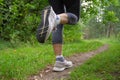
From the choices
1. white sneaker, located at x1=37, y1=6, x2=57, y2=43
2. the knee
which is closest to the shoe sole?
white sneaker, located at x1=37, y1=6, x2=57, y2=43

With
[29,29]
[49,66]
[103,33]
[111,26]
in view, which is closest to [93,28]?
[103,33]

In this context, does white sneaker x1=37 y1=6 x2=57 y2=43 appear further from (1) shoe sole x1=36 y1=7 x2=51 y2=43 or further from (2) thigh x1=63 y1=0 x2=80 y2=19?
(2) thigh x1=63 y1=0 x2=80 y2=19

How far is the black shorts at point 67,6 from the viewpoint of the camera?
3.41 metres

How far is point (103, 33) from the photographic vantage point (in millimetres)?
45531

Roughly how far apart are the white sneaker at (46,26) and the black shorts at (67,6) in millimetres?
519

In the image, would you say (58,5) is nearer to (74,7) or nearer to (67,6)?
(67,6)

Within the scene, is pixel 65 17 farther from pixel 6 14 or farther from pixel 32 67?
pixel 6 14

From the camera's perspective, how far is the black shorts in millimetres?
3414

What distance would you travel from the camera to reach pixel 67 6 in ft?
11.4

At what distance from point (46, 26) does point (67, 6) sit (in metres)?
0.75

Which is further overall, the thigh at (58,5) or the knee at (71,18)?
the thigh at (58,5)

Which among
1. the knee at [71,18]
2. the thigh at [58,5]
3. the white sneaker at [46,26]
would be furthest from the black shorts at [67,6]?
the white sneaker at [46,26]

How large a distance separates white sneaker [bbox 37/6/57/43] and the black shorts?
1.70ft

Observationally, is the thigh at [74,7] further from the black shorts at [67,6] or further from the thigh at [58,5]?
the thigh at [58,5]
